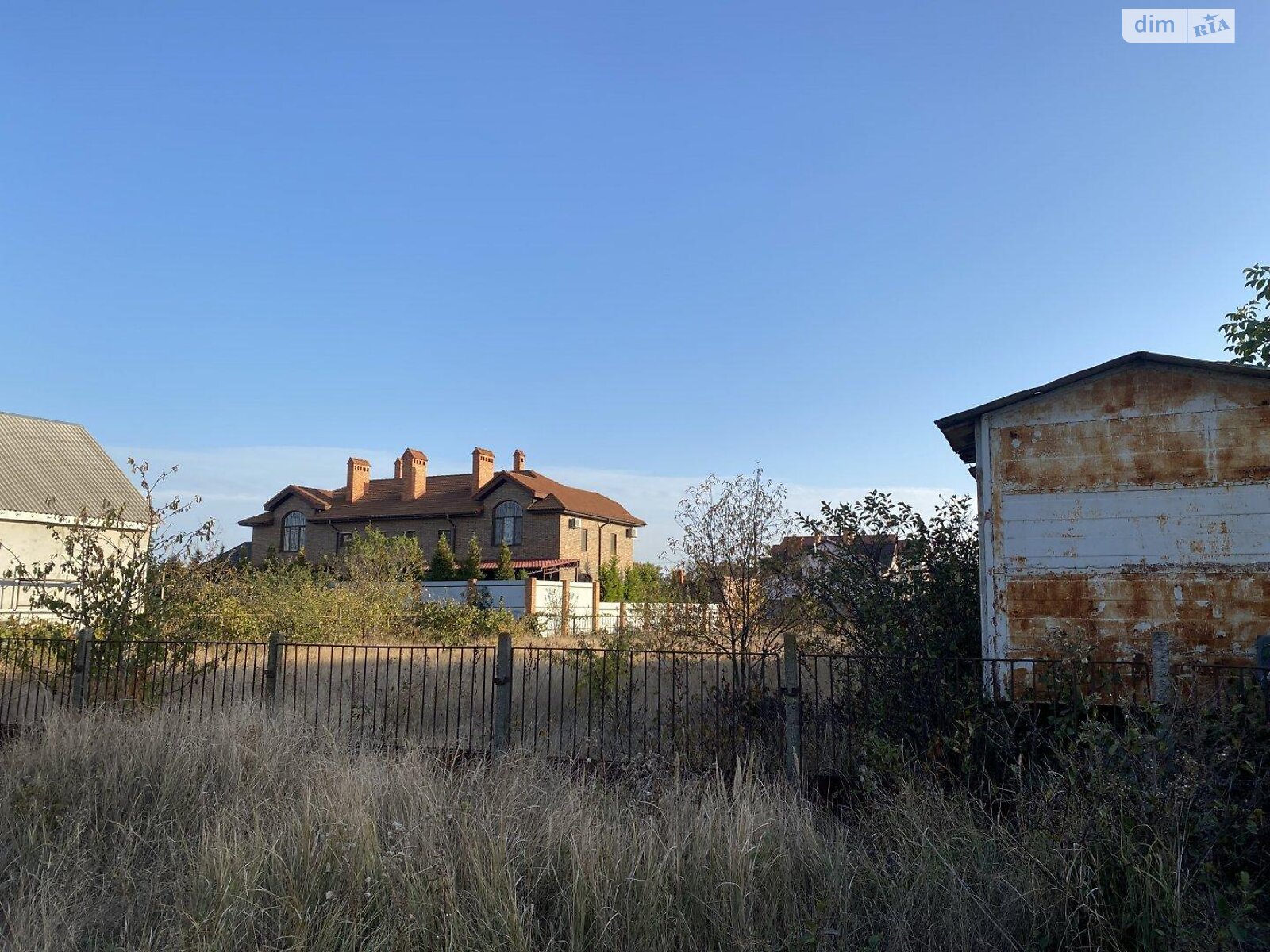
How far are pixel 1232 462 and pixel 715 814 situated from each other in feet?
18.5

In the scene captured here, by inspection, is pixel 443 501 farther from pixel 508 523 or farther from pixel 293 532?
pixel 293 532

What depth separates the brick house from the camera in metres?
36.1

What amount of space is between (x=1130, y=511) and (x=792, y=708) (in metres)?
3.51

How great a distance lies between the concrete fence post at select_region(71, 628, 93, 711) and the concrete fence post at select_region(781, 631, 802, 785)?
7970mm

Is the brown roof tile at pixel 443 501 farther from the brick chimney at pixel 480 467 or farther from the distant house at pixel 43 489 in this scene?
the distant house at pixel 43 489

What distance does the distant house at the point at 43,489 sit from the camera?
20938mm

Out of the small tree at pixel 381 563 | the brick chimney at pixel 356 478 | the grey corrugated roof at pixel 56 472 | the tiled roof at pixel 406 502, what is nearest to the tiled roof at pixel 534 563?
the tiled roof at pixel 406 502

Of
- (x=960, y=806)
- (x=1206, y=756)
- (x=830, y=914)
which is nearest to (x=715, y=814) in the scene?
(x=830, y=914)

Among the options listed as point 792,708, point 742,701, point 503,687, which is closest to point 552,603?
point 503,687

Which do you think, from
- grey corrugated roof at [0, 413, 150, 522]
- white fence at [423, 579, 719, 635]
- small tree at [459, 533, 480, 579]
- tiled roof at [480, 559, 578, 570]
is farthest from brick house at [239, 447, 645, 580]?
grey corrugated roof at [0, 413, 150, 522]

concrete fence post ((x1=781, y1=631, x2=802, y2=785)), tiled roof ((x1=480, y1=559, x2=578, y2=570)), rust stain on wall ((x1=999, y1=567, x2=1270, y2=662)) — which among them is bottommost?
concrete fence post ((x1=781, y1=631, x2=802, y2=785))

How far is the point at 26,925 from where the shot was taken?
14.8ft

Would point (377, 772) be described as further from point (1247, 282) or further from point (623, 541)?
point (623, 541)

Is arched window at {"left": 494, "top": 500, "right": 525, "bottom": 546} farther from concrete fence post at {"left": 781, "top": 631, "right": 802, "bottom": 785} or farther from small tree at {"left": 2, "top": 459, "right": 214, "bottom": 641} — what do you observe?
concrete fence post at {"left": 781, "top": 631, "right": 802, "bottom": 785}
